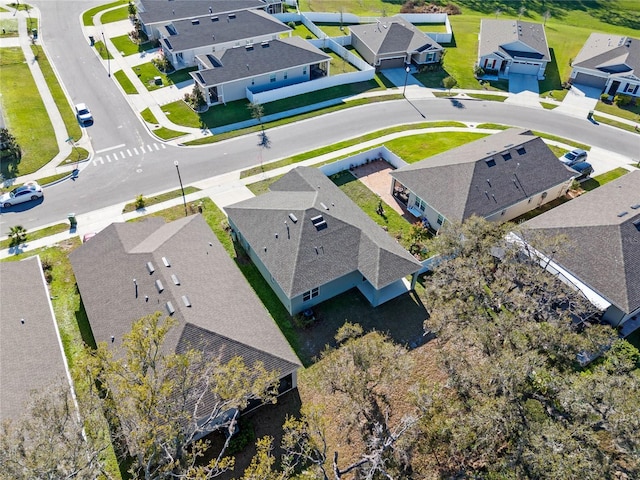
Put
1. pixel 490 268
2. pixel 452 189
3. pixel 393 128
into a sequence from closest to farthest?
pixel 490 268 → pixel 452 189 → pixel 393 128

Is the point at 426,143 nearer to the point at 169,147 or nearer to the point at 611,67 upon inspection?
the point at 169,147

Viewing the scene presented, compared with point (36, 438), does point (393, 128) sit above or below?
below

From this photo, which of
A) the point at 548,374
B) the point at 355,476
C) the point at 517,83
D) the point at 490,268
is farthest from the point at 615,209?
the point at 517,83

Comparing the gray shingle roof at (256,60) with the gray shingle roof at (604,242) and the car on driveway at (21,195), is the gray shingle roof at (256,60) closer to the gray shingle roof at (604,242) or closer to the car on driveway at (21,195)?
the car on driveway at (21,195)

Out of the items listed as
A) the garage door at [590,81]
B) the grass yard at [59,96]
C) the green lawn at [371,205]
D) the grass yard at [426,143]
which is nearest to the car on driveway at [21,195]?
the grass yard at [59,96]

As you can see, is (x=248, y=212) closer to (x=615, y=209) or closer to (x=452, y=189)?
(x=452, y=189)

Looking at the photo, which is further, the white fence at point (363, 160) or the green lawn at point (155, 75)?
the green lawn at point (155, 75)

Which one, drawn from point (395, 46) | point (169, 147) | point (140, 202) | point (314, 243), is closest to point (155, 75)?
point (169, 147)
